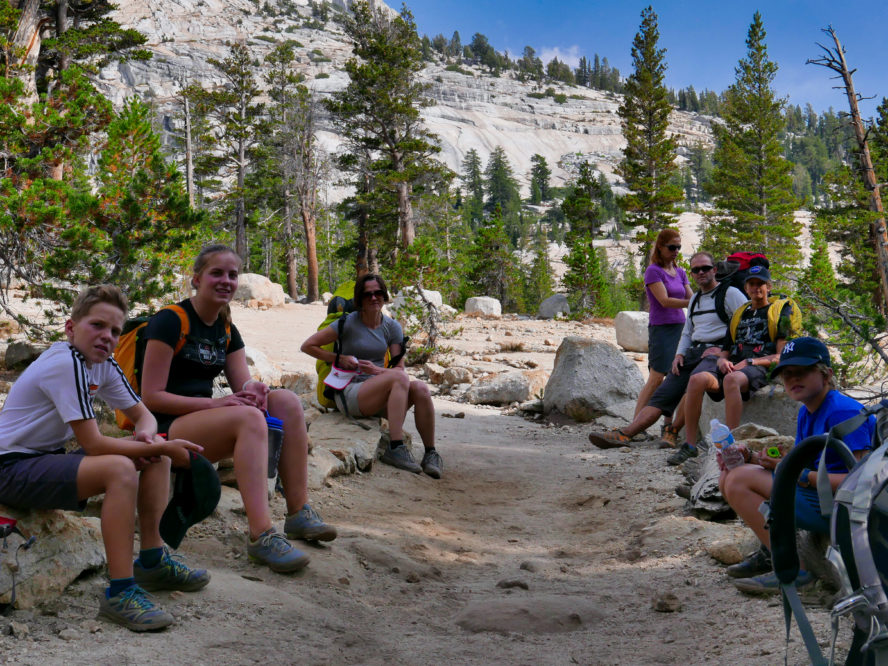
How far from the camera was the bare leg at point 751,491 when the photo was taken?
10.2 feet

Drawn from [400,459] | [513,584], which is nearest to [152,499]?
[513,584]

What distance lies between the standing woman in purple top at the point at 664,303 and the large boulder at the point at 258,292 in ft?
58.9

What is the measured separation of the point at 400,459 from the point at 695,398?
8.12 ft

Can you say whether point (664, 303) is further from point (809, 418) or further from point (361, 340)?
point (809, 418)

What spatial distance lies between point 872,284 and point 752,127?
11.0 meters

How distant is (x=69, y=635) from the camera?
8.11 feet

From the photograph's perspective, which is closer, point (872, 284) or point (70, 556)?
point (70, 556)

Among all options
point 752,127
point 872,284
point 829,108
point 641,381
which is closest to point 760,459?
point 641,381

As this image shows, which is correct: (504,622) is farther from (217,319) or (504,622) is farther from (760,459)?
(217,319)

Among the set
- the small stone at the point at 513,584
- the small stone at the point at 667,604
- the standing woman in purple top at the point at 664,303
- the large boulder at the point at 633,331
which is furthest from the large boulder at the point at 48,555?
the large boulder at the point at 633,331

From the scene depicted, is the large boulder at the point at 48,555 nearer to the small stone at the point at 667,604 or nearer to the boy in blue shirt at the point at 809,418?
the small stone at the point at 667,604

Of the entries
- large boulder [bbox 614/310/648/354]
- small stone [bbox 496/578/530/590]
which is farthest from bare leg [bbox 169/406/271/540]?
large boulder [bbox 614/310/648/354]

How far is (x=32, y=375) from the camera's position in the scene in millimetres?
2607

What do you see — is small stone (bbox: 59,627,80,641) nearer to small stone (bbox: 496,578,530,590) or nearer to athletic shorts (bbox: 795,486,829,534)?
small stone (bbox: 496,578,530,590)
